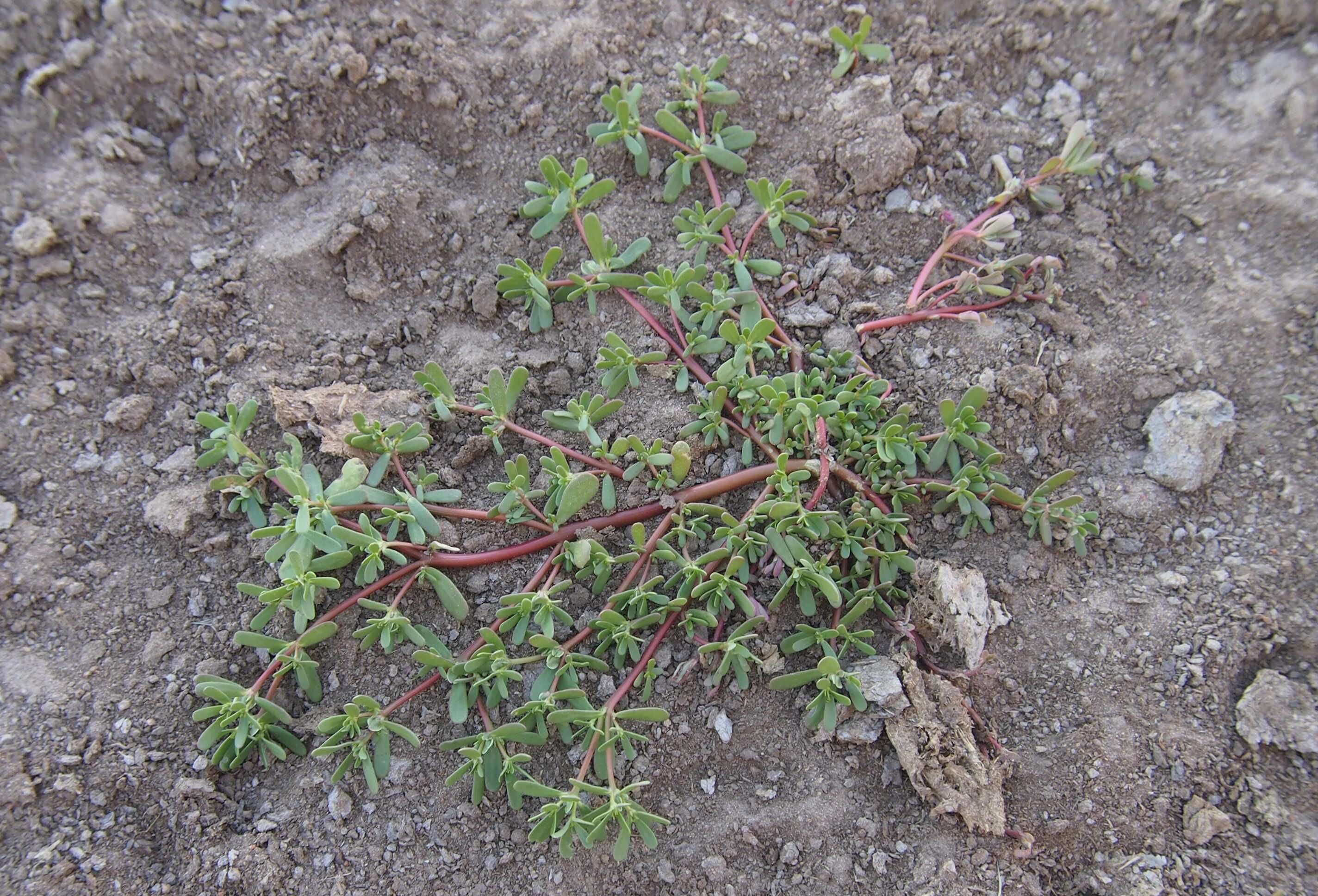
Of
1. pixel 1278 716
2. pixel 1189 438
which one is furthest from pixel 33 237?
pixel 1278 716

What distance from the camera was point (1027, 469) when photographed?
3072mm

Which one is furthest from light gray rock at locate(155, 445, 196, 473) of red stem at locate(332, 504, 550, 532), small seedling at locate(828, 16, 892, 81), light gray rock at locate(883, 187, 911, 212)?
small seedling at locate(828, 16, 892, 81)

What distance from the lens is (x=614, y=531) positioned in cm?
299

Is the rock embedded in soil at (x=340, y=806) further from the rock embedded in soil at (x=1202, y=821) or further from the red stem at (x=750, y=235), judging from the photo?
the rock embedded in soil at (x=1202, y=821)

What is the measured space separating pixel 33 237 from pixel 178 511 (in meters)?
1.26

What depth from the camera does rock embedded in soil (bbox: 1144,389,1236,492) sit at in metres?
2.98

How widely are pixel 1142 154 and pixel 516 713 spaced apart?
330 centimetres

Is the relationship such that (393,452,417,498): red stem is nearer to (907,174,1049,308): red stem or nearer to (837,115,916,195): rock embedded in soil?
(907,174,1049,308): red stem

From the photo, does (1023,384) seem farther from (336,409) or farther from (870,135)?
(336,409)

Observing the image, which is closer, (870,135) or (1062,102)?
(870,135)

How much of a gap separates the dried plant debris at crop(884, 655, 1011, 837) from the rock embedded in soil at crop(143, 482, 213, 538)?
246 centimetres

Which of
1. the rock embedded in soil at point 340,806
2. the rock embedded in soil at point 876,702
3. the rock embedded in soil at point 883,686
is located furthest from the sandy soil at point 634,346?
the rock embedded in soil at point 883,686

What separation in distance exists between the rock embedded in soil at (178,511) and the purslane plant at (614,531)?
0.47 ft

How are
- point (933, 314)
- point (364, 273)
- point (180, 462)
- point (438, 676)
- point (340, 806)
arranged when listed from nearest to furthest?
point (340, 806), point (438, 676), point (180, 462), point (933, 314), point (364, 273)
